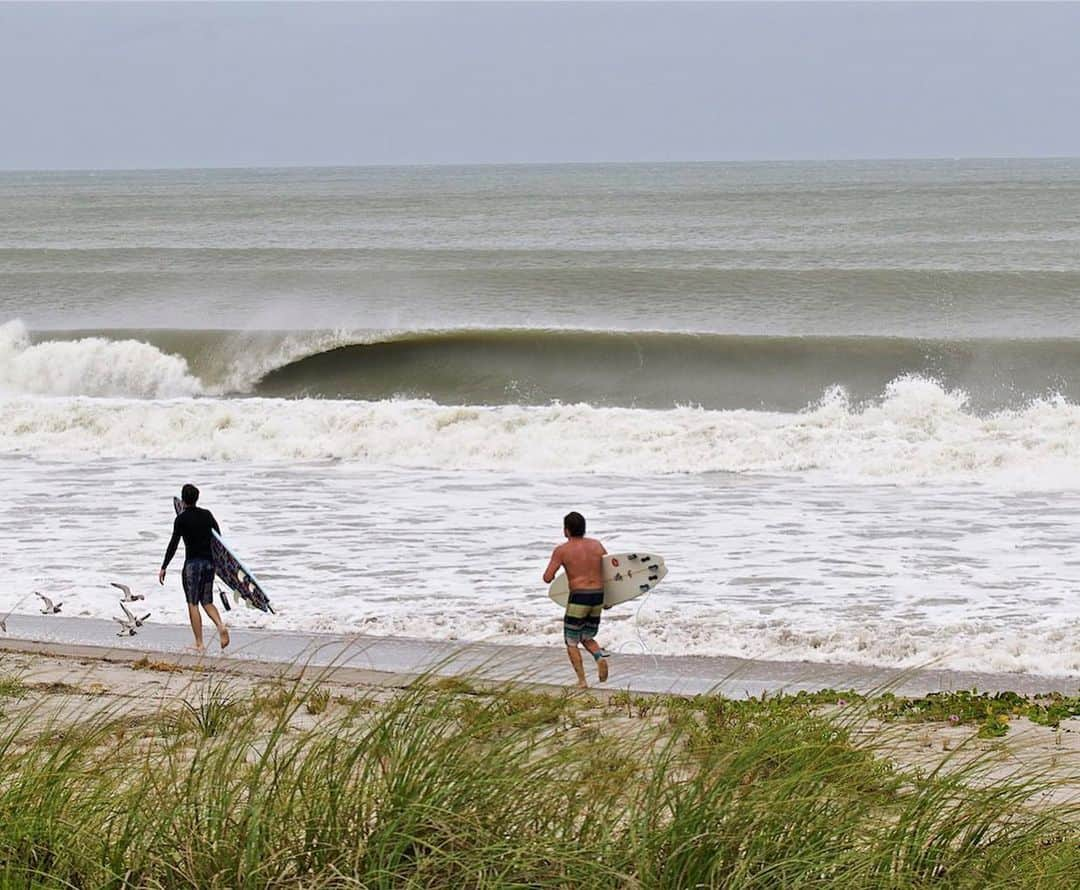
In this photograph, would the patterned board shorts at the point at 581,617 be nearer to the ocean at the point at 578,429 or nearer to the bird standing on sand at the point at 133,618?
the ocean at the point at 578,429

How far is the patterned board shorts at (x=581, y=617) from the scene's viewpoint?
8969mm

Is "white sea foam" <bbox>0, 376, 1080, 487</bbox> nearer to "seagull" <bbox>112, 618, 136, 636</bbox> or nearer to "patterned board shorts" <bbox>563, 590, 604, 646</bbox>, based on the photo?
"seagull" <bbox>112, 618, 136, 636</bbox>

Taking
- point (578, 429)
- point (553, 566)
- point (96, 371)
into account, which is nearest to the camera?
point (553, 566)

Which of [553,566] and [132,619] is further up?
[553,566]

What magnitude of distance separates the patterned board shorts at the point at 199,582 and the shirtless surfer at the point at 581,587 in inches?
111

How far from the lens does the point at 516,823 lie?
12.3ft

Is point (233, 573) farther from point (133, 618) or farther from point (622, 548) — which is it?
point (622, 548)

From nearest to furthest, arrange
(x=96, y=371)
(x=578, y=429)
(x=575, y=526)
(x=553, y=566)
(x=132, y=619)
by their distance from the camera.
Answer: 1. (x=553, y=566)
2. (x=575, y=526)
3. (x=132, y=619)
4. (x=578, y=429)
5. (x=96, y=371)

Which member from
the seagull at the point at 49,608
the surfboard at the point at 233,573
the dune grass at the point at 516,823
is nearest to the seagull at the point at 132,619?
the seagull at the point at 49,608

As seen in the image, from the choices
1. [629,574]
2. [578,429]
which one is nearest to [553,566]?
[629,574]

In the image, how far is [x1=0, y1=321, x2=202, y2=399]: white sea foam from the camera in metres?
26.6

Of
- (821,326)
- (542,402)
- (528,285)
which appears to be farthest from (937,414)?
(528,285)

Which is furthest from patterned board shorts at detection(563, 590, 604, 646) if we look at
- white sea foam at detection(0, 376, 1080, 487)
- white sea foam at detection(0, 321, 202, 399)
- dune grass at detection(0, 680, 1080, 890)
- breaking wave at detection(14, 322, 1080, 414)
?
white sea foam at detection(0, 321, 202, 399)

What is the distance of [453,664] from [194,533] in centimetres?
246
